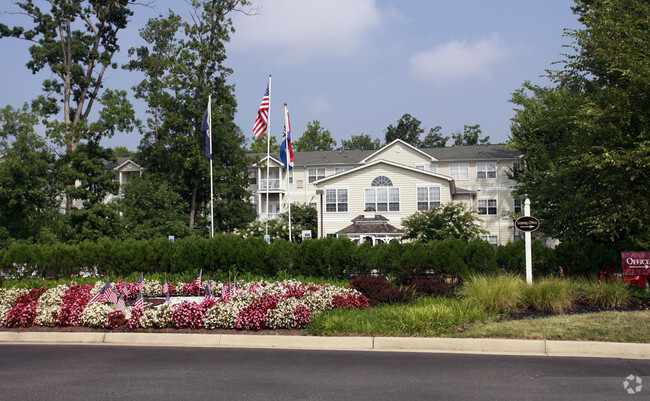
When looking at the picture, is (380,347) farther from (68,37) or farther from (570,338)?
(68,37)

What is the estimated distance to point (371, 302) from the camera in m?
11.8

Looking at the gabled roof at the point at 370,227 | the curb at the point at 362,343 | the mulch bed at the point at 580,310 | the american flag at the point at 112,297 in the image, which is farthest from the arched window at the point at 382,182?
the curb at the point at 362,343

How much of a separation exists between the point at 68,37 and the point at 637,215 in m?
36.3

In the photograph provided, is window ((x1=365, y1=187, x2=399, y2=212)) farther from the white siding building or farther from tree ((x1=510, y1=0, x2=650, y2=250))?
tree ((x1=510, y1=0, x2=650, y2=250))

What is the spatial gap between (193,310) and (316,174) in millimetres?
40478

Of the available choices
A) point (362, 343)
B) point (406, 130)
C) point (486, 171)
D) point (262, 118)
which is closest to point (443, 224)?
point (262, 118)

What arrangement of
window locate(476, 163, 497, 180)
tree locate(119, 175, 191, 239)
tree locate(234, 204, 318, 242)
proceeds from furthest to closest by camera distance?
window locate(476, 163, 497, 180)
tree locate(119, 175, 191, 239)
tree locate(234, 204, 318, 242)

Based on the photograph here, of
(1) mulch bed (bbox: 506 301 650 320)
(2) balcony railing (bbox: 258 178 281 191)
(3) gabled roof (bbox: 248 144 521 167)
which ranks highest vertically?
(3) gabled roof (bbox: 248 144 521 167)

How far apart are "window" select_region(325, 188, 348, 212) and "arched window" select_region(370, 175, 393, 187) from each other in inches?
83.5

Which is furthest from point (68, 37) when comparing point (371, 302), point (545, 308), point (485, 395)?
point (485, 395)

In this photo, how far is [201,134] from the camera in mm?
43062

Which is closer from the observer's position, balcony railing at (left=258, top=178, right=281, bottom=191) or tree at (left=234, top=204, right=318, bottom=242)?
tree at (left=234, top=204, right=318, bottom=242)

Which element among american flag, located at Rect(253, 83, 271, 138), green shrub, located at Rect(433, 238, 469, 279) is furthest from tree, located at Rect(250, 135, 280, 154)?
green shrub, located at Rect(433, 238, 469, 279)

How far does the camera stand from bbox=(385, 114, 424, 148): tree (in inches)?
3410
